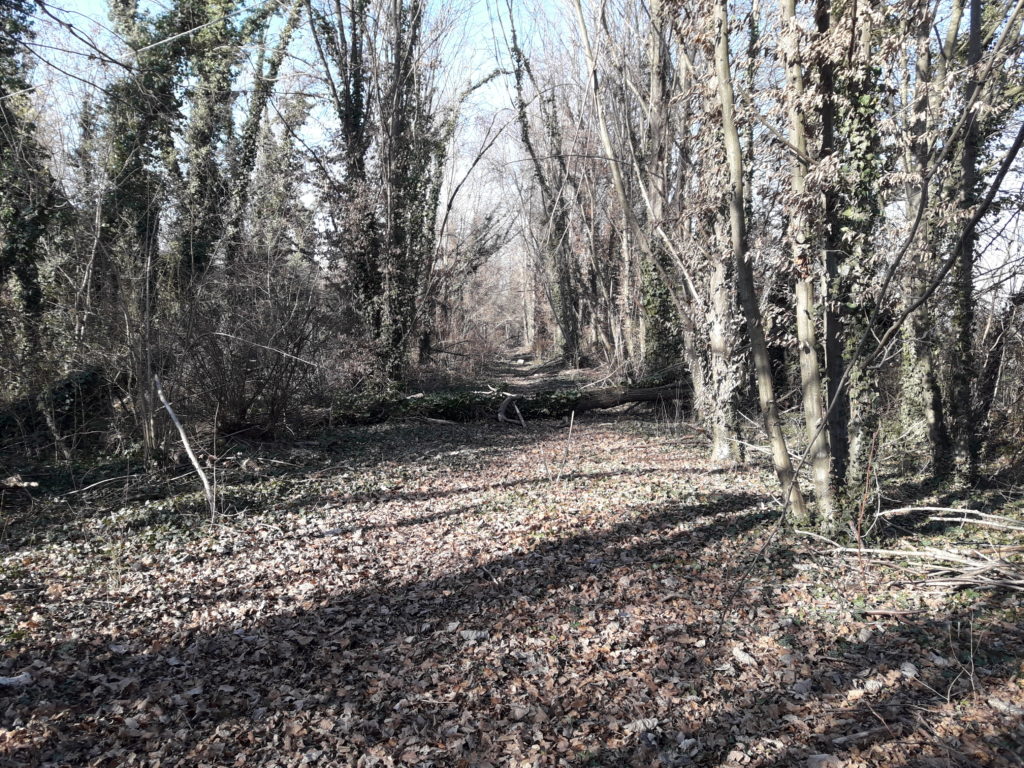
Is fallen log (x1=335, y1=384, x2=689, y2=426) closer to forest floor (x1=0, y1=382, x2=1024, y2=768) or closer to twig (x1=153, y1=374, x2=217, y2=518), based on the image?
forest floor (x1=0, y1=382, x2=1024, y2=768)

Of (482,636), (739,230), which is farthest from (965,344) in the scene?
(482,636)

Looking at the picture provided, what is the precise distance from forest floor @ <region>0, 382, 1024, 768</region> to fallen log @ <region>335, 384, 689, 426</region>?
5779 millimetres

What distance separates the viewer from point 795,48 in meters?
5.14

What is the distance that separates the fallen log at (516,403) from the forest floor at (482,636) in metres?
5.78

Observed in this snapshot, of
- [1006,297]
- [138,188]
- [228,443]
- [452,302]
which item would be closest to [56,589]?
[228,443]

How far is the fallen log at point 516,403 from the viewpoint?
517 inches

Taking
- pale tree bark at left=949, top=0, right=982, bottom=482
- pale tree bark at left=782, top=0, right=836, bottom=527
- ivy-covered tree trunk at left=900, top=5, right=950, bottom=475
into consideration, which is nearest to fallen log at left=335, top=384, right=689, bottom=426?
ivy-covered tree trunk at left=900, top=5, right=950, bottom=475

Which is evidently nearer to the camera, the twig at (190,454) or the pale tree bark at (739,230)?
the pale tree bark at (739,230)

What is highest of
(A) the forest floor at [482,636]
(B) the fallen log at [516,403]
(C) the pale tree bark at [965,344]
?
(C) the pale tree bark at [965,344]

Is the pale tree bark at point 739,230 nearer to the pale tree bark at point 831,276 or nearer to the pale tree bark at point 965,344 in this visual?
the pale tree bark at point 831,276

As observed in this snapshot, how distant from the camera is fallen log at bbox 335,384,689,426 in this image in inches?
517

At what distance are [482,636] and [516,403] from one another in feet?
31.7

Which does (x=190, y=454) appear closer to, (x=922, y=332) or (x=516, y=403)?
(x=922, y=332)

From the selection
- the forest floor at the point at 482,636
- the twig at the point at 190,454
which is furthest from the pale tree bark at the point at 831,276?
the twig at the point at 190,454
